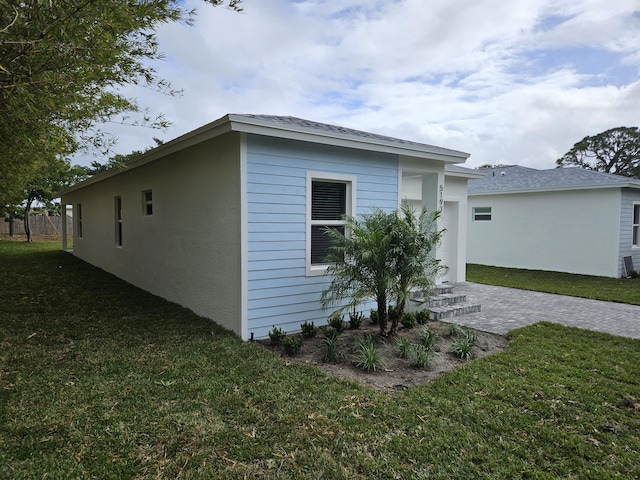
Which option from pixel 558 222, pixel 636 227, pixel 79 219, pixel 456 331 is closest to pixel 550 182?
pixel 558 222

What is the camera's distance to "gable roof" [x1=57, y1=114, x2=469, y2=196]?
16.3ft

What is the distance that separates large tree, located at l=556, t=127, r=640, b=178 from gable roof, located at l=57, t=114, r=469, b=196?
29.9m

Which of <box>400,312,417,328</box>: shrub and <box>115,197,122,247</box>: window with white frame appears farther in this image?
<box>115,197,122,247</box>: window with white frame

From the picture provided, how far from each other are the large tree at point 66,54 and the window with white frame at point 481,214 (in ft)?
42.6

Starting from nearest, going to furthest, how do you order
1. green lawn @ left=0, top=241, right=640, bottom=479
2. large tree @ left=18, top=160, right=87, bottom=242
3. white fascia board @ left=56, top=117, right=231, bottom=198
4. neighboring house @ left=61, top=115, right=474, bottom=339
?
green lawn @ left=0, top=241, right=640, bottom=479 < white fascia board @ left=56, top=117, right=231, bottom=198 < neighboring house @ left=61, top=115, right=474, bottom=339 < large tree @ left=18, top=160, right=87, bottom=242

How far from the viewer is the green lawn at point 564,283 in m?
8.90

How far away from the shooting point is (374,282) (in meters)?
5.10

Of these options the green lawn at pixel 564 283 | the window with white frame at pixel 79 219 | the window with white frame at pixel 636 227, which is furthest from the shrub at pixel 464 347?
the window with white frame at pixel 79 219

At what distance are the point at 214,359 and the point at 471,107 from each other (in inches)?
470

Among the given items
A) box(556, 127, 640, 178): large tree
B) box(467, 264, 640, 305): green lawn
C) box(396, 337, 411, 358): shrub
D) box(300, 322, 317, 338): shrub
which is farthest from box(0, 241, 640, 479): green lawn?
box(556, 127, 640, 178): large tree

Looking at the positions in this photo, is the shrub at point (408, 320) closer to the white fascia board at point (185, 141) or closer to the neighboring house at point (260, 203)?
the neighboring house at point (260, 203)

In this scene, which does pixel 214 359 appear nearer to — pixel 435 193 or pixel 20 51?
pixel 20 51

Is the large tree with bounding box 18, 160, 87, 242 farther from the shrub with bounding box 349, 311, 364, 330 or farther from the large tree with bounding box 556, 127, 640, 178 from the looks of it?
the large tree with bounding box 556, 127, 640, 178

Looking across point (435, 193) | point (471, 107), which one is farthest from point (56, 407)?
point (471, 107)
